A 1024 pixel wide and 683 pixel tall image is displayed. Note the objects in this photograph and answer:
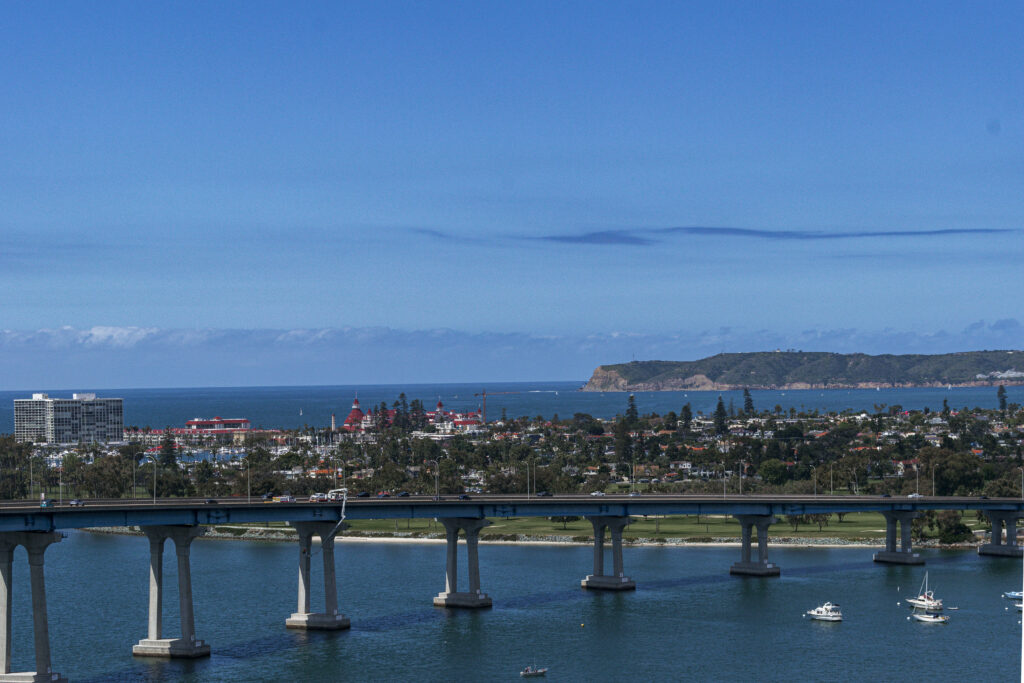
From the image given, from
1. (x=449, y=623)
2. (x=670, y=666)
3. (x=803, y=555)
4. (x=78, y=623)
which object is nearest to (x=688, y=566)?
(x=803, y=555)

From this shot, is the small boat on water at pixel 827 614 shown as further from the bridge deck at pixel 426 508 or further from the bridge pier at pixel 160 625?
the bridge pier at pixel 160 625

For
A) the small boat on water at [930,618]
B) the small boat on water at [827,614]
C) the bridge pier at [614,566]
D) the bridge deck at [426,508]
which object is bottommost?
the small boat on water at [930,618]

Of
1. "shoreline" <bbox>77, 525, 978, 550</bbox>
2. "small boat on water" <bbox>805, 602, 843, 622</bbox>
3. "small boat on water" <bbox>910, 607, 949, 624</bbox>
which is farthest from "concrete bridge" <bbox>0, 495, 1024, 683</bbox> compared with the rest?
"small boat on water" <bbox>910, 607, 949, 624</bbox>

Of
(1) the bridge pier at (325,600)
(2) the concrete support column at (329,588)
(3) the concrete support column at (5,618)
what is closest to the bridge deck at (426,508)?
(3) the concrete support column at (5,618)

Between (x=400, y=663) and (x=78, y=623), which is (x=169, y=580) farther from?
(x=400, y=663)

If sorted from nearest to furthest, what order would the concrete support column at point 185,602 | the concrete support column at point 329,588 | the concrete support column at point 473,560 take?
the concrete support column at point 185,602 < the concrete support column at point 329,588 < the concrete support column at point 473,560

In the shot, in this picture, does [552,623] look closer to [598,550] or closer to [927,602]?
[598,550]

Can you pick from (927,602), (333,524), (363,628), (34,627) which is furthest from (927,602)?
(34,627)
